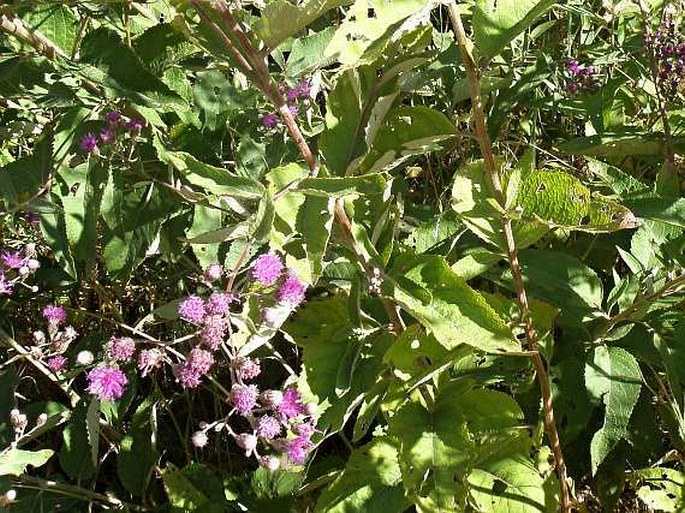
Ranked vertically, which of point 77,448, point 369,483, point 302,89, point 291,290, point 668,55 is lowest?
point 369,483

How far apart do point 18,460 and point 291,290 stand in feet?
2.22

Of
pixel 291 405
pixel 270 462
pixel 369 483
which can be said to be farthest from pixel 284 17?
pixel 369 483

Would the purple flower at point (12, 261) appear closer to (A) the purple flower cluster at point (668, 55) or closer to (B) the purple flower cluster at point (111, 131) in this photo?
(B) the purple flower cluster at point (111, 131)

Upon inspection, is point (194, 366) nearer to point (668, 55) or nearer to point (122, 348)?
point (122, 348)

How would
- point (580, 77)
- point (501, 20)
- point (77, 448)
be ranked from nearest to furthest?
point (501, 20) → point (77, 448) → point (580, 77)

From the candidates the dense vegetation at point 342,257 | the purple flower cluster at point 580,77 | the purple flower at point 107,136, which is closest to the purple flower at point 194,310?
the dense vegetation at point 342,257

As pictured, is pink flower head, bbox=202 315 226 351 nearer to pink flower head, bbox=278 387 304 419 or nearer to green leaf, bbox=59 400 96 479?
pink flower head, bbox=278 387 304 419

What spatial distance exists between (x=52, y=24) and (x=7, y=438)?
33.4 inches

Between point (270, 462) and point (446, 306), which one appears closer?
point (446, 306)

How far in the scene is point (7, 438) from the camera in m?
1.85

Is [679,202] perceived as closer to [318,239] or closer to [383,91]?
[383,91]

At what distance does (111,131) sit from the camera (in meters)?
1.68

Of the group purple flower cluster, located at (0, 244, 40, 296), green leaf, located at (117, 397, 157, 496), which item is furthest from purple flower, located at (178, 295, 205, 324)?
green leaf, located at (117, 397, 157, 496)

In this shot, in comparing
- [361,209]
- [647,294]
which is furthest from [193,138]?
[647,294]
